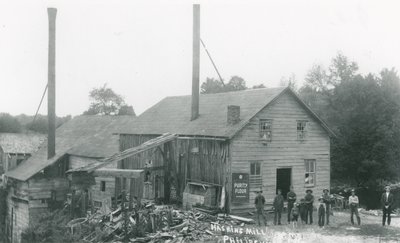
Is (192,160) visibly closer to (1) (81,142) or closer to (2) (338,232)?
(2) (338,232)

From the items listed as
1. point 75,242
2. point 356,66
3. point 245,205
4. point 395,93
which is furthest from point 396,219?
point 356,66

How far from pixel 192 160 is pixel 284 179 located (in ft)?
19.4

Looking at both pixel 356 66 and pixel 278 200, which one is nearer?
pixel 278 200

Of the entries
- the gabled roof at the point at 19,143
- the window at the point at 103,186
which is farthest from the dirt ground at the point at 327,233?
the gabled roof at the point at 19,143

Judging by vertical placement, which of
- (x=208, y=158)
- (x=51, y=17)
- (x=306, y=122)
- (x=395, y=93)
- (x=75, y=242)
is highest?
(x=51, y=17)

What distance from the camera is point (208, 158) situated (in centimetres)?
2564

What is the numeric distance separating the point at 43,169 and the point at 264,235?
22.6m

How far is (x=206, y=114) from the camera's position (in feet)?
93.6

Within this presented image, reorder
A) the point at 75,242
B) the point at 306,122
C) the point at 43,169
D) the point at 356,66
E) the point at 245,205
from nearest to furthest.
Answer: the point at 75,242 < the point at 245,205 < the point at 306,122 < the point at 43,169 < the point at 356,66

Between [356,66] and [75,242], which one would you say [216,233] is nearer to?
[75,242]

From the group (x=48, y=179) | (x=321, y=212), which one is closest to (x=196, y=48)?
(x=321, y=212)

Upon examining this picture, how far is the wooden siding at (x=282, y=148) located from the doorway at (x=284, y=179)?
1.64 feet

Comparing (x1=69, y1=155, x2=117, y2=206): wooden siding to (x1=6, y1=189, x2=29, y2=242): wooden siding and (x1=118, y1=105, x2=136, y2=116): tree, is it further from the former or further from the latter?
(x1=118, y1=105, x2=136, y2=116): tree

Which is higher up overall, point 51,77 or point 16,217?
point 51,77
